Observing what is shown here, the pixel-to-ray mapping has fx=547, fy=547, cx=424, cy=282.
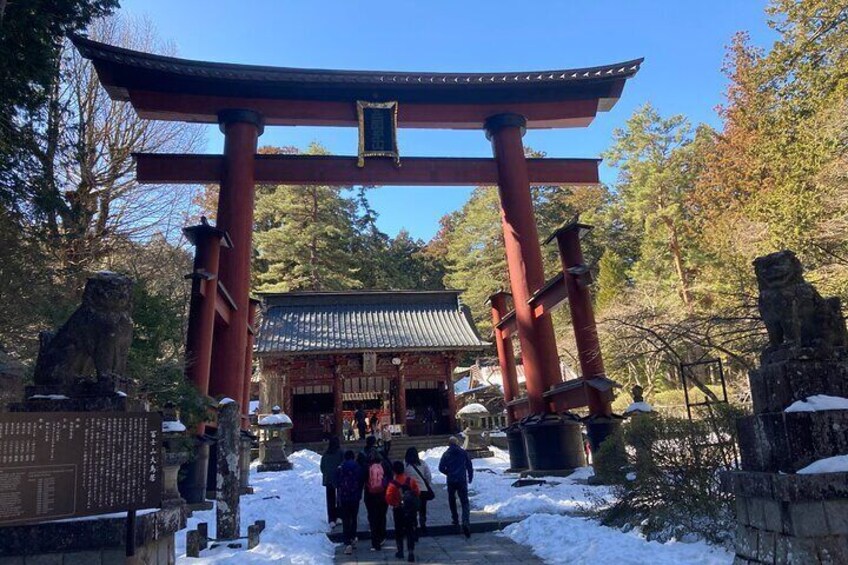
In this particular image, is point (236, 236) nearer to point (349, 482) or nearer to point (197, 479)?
point (197, 479)

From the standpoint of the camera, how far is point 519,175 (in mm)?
14852

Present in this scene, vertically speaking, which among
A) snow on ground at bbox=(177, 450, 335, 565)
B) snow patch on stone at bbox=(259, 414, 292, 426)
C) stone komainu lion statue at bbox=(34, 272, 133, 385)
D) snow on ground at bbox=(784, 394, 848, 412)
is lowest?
snow on ground at bbox=(177, 450, 335, 565)

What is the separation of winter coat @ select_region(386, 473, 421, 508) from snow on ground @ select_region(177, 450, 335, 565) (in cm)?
109

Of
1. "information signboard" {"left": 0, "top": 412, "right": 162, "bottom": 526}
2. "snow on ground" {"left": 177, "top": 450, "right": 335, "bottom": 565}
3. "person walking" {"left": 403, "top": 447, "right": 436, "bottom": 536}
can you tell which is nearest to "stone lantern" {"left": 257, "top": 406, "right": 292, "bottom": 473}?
"snow on ground" {"left": 177, "top": 450, "right": 335, "bottom": 565}

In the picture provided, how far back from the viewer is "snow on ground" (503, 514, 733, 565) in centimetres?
583

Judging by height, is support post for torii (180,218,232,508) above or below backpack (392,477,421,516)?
above

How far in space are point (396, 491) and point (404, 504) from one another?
0.19 m

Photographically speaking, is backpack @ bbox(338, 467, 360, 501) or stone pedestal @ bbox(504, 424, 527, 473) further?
stone pedestal @ bbox(504, 424, 527, 473)

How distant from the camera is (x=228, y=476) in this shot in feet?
26.5

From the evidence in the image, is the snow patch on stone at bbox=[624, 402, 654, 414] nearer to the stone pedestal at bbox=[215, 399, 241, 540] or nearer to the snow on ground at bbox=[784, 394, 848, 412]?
the snow on ground at bbox=[784, 394, 848, 412]

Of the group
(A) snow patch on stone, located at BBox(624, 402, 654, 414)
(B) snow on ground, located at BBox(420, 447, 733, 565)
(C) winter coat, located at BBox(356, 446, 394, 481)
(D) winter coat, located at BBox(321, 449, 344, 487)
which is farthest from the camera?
(A) snow patch on stone, located at BBox(624, 402, 654, 414)

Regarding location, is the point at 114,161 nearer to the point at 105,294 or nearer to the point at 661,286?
the point at 105,294

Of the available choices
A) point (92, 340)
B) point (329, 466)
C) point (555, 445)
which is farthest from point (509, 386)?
point (92, 340)

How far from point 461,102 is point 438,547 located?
1171cm
